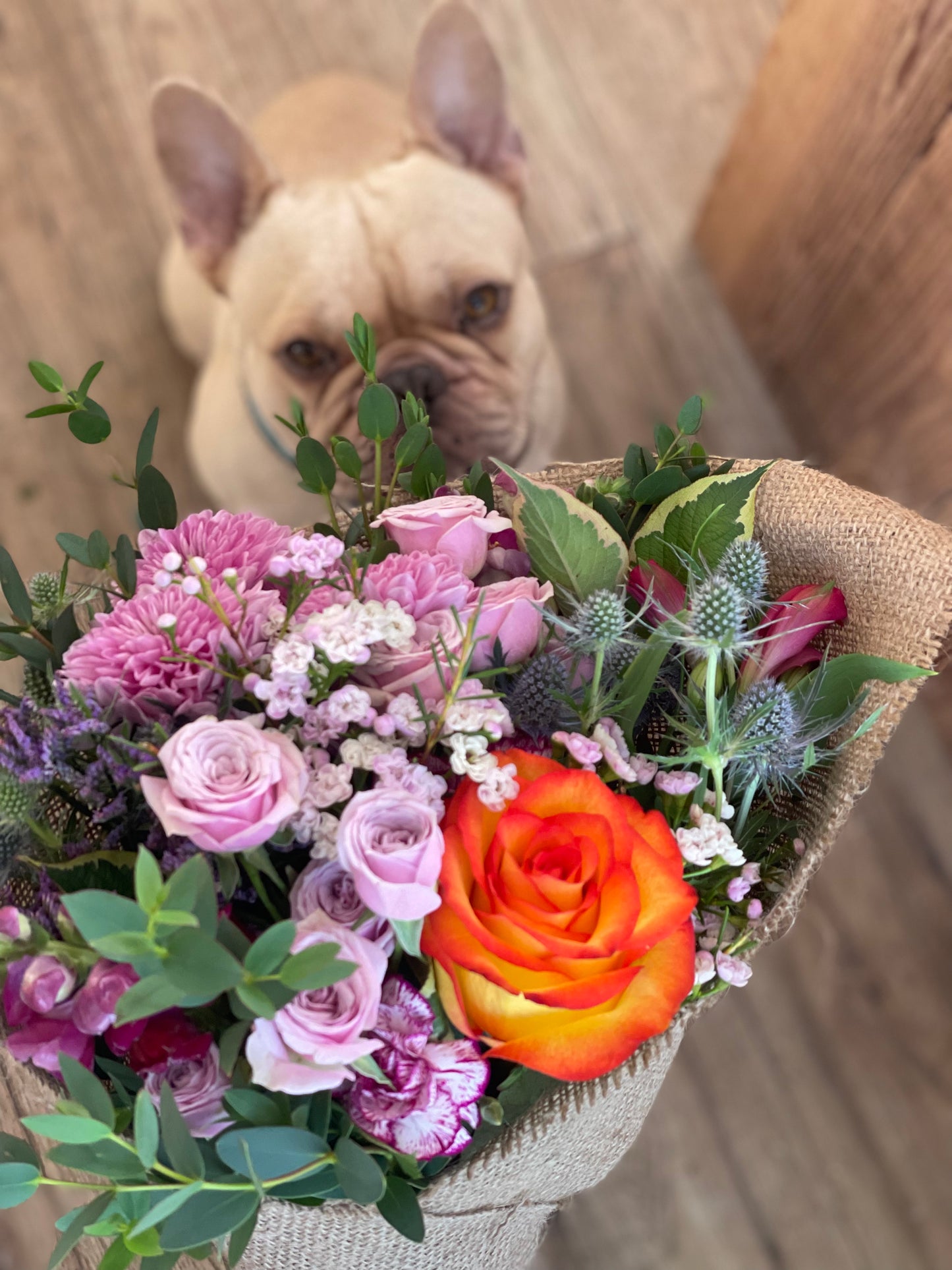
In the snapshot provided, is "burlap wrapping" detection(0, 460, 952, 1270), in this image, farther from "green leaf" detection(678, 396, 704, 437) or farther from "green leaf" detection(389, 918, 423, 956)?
"green leaf" detection(389, 918, 423, 956)

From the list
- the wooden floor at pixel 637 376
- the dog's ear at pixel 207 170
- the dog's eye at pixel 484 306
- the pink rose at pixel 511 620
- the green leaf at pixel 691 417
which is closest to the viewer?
the pink rose at pixel 511 620

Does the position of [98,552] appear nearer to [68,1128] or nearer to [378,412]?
[378,412]

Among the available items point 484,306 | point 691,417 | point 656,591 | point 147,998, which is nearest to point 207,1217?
point 147,998

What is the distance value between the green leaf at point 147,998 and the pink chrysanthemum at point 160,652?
12 centimetres

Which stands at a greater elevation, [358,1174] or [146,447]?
[146,447]

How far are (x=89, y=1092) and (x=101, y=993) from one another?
0.04m

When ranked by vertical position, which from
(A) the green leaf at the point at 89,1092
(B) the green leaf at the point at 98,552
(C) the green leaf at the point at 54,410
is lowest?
(A) the green leaf at the point at 89,1092

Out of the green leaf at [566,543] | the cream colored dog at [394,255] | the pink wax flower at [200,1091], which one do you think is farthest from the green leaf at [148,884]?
the cream colored dog at [394,255]

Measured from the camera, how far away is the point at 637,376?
1579 mm

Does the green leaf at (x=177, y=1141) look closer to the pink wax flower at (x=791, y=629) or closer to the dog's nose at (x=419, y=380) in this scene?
the pink wax flower at (x=791, y=629)

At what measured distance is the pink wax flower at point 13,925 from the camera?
371 millimetres

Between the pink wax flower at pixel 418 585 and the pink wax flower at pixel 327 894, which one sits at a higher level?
the pink wax flower at pixel 418 585

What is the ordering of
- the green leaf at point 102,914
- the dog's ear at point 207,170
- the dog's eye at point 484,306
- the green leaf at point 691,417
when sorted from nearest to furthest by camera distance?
the green leaf at point 102,914 < the green leaf at point 691,417 < the dog's ear at point 207,170 < the dog's eye at point 484,306

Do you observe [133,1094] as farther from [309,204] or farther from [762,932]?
[309,204]
